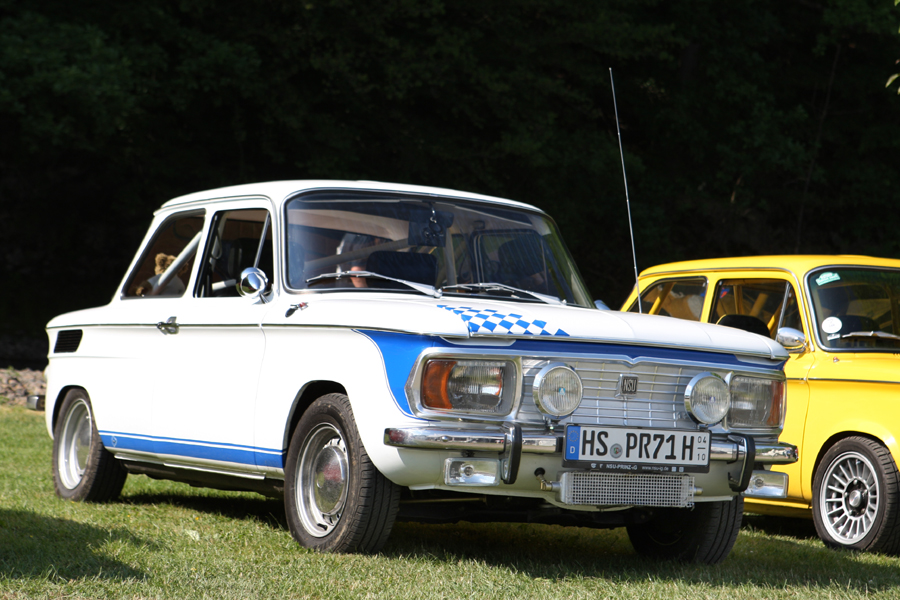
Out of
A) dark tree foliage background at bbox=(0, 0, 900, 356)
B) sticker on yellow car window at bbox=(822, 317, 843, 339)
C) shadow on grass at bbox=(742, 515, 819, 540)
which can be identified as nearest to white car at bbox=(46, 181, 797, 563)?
sticker on yellow car window at bbox=(822, 317, 843, 339)

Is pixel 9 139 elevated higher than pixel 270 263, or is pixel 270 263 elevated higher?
pixel 9 139

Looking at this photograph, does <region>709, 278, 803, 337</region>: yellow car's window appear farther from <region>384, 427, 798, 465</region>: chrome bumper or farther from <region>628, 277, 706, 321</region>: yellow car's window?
<region>384, 427, 798, 465</region>: chrome bumper

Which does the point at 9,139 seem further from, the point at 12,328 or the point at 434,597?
the point at 434,597

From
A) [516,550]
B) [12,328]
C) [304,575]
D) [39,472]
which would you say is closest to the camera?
[304,575]

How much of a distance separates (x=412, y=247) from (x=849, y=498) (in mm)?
3354

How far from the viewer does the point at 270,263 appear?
616 centimetres

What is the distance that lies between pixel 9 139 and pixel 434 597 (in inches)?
818

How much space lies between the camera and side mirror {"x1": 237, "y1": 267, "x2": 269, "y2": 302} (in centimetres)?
579

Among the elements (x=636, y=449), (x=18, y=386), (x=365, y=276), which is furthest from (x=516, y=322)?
(x=18, y=386)

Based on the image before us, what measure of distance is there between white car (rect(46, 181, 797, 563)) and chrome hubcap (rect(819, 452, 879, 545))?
1.56 metres

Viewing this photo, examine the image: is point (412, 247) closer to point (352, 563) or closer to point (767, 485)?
point (352, 563)

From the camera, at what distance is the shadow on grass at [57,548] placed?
15.1 feet

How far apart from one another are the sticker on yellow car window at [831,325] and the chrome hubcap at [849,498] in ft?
2.87

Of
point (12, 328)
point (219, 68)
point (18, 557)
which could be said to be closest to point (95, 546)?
point (18, 557)
